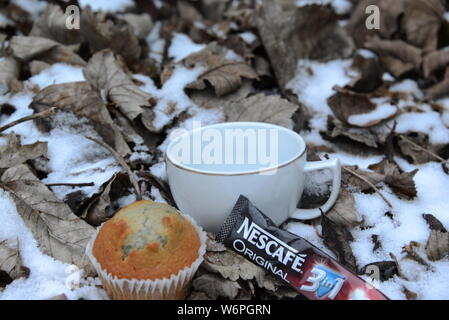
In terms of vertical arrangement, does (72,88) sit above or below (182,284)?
above

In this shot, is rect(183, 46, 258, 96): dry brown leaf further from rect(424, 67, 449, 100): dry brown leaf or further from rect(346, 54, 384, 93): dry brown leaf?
rect(424, 67, 449, 100): dry brown leaf

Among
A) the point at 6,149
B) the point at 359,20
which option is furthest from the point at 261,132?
the point at 359,20

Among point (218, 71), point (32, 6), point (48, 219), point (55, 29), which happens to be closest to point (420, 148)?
point (218, 71)

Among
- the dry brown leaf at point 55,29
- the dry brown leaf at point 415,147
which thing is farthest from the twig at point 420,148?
the dry brown leaf at point 55,29

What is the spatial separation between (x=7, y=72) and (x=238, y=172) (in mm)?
1049

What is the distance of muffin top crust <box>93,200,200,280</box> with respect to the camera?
1073 mm

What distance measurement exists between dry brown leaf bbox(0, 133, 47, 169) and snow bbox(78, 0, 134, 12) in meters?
0.92

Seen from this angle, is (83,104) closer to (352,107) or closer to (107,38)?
(107,38)

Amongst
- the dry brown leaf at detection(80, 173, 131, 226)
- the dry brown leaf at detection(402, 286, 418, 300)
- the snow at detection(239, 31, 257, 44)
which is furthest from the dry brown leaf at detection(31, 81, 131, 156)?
the dry brown leaf at detection(402, 286, 418, 300)

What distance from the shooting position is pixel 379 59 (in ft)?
7.24

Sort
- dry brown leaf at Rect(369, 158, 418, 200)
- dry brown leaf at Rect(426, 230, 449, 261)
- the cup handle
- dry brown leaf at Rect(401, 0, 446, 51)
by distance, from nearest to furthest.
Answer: dry brown leaf at Rect(426, 230, 449, 261), the cup handle, dry brown leaf at Rect(369, 158, 418, 200), dry brown leaf at Rect(401, 0, 446, 51)

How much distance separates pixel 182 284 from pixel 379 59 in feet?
4.82
